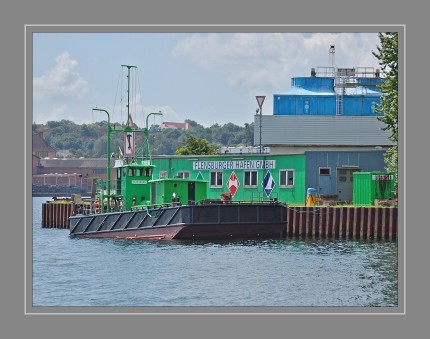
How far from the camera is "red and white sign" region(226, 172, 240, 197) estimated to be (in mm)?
58594

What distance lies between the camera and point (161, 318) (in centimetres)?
2070

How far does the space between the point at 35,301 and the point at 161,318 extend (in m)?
8.16

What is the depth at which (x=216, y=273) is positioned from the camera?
3394cm

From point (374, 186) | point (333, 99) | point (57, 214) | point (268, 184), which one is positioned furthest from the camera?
point (333, 99)

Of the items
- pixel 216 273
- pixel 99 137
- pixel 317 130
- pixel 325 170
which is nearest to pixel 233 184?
pixel 325 170

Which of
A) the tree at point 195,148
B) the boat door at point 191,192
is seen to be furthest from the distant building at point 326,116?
the boat door at point 191,192

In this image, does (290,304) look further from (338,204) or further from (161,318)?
(338,204)

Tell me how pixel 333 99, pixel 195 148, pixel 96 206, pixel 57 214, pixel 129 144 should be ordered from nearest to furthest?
pixel 129 144, pixel 96 206, pixel 57 214, pixel 333 99, pixel 195 148

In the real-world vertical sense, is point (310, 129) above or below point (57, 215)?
above

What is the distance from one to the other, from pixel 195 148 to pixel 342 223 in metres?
34.8

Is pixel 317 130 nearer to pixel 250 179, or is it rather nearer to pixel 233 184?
pixel 250 179

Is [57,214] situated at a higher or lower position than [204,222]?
lower
